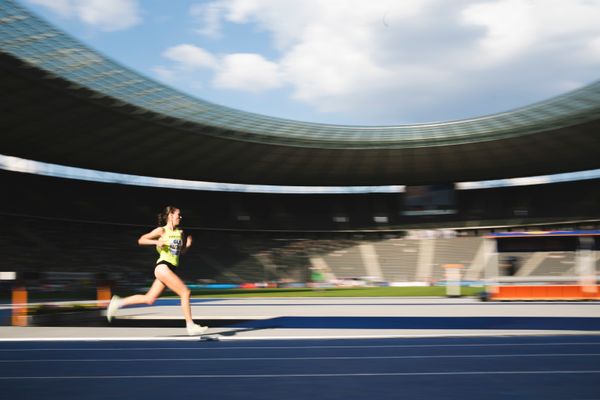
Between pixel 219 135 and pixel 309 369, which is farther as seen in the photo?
pixel 219 135

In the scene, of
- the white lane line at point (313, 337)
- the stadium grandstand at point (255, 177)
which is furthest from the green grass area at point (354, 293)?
the white lane line at point (313, 337)

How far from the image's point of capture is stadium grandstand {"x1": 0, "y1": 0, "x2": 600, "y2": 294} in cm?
3272

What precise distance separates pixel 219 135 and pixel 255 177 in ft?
48.8

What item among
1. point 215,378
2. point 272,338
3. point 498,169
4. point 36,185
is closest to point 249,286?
point 36,185

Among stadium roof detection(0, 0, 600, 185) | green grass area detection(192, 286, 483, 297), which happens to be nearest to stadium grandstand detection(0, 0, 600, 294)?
stadium roof detection(0, 0, 600, 185)

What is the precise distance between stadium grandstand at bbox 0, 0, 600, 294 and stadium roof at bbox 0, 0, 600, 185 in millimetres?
116

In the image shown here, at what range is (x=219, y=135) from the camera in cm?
4156

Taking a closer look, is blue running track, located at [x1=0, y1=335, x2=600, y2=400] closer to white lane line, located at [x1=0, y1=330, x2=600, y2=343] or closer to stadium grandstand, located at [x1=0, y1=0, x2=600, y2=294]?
white lane line, located at [x1=0, y1=330, x2=600, y2=343]

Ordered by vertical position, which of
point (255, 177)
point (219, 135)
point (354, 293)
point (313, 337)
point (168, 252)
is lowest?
point (354, 293)

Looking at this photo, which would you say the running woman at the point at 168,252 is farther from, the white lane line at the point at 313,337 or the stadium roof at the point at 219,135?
the stadium roof at the point at 219,135

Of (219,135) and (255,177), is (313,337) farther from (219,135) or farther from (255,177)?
(255,177)

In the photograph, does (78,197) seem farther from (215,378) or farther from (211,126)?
(215,378)

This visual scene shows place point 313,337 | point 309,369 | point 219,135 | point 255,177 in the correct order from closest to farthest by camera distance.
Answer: point 309,369 < point 313,337 < point 219,135 < point 255,177

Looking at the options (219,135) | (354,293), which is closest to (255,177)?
(219,135)
